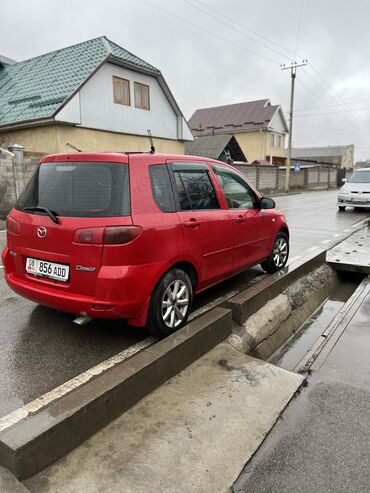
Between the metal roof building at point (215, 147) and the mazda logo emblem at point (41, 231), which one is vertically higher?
the metal roof building at point (215, 147)

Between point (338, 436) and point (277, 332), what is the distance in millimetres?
2124

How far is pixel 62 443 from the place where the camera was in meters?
2.30

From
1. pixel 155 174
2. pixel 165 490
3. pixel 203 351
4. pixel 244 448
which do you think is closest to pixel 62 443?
pixel 165 490

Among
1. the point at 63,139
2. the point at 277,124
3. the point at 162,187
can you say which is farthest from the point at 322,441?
the point at 277,124

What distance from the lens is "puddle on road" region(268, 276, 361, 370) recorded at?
175 inches

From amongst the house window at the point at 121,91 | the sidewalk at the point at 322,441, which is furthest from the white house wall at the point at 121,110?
the sidewalk at the point at 322,441

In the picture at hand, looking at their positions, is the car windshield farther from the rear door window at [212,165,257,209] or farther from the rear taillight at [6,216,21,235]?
the rear taillight at [6,216,21,235]

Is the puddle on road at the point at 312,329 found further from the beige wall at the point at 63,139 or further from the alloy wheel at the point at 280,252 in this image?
the beige wall at the point at 63,139

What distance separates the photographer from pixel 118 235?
10.2 feet

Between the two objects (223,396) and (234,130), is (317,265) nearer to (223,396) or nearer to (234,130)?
(223,396)

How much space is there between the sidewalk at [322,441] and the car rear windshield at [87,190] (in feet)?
6.68

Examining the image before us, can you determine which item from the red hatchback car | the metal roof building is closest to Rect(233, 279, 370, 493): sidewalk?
the red hatchback car

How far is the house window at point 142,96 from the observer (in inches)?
803

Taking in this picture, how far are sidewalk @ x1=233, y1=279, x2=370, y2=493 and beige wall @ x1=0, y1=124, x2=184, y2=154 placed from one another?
615 inches
